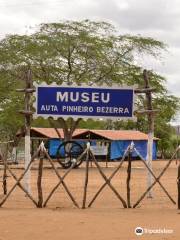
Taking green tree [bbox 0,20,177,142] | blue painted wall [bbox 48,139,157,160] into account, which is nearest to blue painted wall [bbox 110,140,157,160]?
blue painted wall [bbox 48,139,157,160]

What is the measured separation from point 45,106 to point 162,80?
22839mm

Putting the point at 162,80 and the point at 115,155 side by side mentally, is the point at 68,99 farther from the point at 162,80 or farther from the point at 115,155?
the point at 115,155

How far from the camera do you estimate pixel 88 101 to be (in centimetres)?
1427

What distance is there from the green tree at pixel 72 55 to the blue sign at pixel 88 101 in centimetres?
1881

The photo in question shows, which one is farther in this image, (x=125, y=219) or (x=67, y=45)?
(x=67, y=45)

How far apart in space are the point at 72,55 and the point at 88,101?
20407 millimetres

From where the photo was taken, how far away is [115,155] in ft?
152

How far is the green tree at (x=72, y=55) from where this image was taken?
33500 mm

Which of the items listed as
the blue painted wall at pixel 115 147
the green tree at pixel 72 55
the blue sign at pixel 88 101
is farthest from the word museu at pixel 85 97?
the blue painted wall at pixel 115 147

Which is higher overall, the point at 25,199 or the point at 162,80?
the point at 162,80

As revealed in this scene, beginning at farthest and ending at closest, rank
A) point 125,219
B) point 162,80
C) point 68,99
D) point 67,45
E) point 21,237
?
point 162,80, point 67,45, point 68,99, point 125,219, point 21,237

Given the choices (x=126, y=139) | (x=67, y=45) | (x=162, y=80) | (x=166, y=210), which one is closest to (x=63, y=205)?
(x=166, y=210)

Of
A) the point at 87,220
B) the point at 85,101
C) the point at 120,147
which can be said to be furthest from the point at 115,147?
the point at 87,220

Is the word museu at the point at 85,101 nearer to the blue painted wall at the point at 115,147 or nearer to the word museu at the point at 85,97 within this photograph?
the word museu at the point at 85,97
